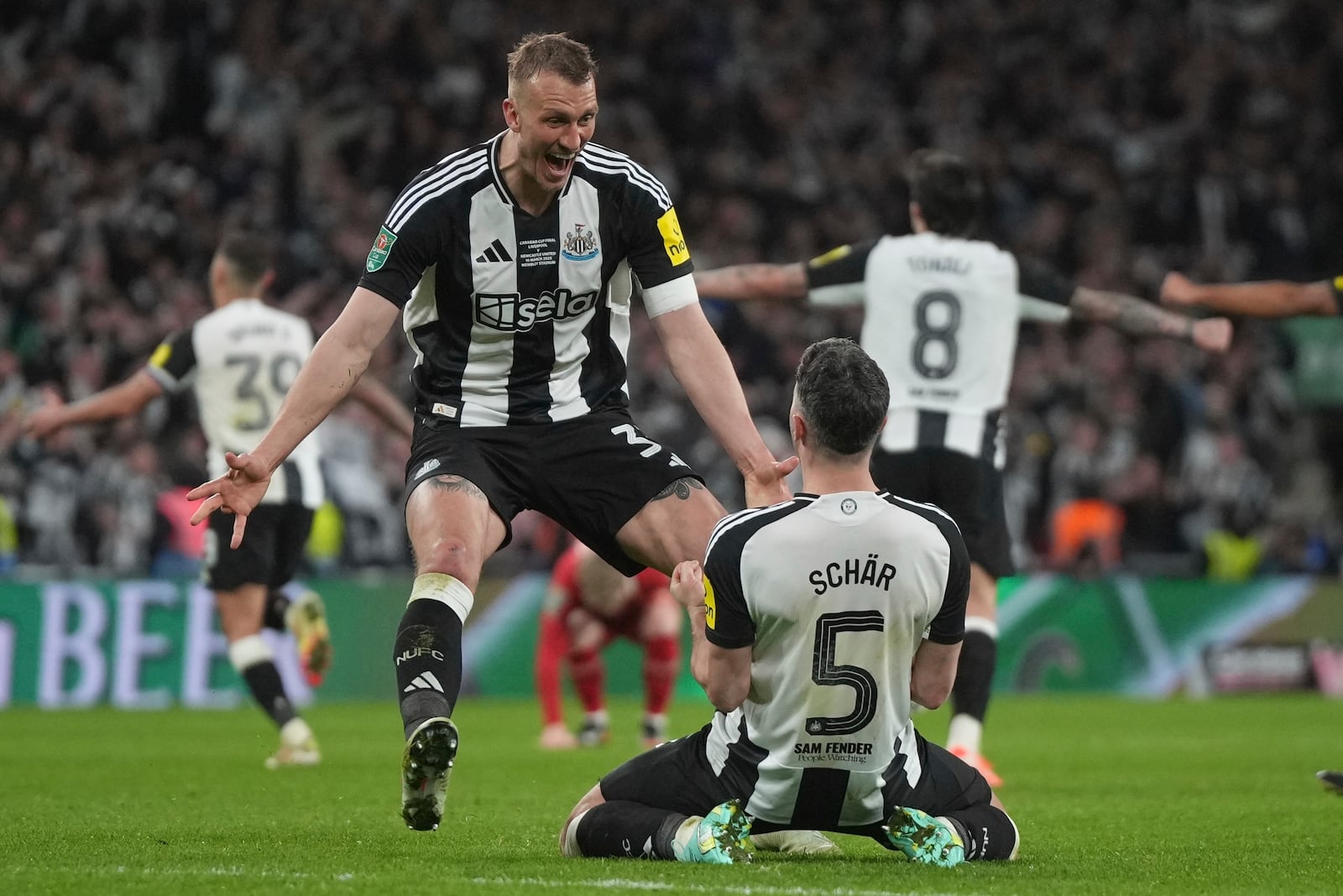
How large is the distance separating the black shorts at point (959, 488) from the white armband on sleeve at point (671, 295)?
2442mm

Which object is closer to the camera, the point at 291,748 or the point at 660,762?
the point at 660,762

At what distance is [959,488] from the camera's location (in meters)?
8.07

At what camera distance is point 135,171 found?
1911 cm

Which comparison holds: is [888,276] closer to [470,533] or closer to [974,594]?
[974,594]

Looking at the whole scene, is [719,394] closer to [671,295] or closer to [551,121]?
[671,295]

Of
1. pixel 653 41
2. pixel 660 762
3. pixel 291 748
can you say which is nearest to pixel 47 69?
pixel 653 41

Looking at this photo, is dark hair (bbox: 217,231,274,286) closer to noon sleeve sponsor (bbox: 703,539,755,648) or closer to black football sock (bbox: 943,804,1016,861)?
noon sleeve sponsor (bbox: 703,539,755,648)

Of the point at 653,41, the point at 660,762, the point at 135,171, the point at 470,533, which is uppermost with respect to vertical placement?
the point at 653,41

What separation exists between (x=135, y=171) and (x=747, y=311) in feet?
20.9

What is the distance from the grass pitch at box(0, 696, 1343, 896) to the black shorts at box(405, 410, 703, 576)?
1008 mm

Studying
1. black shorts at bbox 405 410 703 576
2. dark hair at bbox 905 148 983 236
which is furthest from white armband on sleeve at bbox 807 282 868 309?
black shorts at bbox 405 410 703 576

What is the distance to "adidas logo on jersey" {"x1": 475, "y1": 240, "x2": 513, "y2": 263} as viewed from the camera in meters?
5.64

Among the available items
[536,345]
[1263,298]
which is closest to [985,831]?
[536,345]

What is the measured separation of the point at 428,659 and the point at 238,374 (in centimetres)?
492
